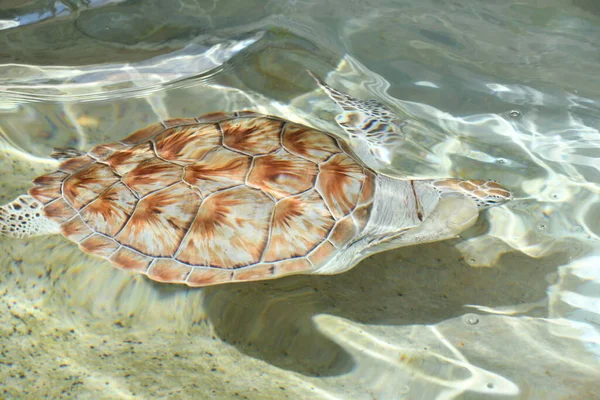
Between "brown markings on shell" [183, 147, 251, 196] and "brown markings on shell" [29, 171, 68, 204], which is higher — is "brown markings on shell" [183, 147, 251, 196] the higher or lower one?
the higher one

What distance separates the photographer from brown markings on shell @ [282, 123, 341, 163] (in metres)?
2.49

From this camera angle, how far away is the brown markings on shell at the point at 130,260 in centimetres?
233

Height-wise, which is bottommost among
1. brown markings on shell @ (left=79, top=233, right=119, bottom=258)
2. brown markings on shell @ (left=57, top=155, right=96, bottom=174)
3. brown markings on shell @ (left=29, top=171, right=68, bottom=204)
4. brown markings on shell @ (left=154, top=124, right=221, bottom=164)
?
brown markings on shell @ (left=79, top=233, right=119, bottom=258)

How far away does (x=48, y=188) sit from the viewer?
2537 mm

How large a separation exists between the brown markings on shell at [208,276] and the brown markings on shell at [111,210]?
44cm

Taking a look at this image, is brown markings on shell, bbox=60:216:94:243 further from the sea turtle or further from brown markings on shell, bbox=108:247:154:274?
brown markings on shell, bbox=108:247:154:274

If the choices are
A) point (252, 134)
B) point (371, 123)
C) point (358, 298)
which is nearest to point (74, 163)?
point (252, 134)

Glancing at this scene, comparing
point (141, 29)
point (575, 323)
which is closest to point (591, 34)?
point (575, 323)

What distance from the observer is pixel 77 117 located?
130 inches

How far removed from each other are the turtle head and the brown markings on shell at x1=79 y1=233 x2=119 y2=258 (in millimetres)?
1768

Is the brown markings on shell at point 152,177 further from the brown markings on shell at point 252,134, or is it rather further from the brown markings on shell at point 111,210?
the brown markings on shell at point 252,134

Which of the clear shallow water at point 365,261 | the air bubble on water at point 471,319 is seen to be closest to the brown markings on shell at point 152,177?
the clear shallow water at point 365,261

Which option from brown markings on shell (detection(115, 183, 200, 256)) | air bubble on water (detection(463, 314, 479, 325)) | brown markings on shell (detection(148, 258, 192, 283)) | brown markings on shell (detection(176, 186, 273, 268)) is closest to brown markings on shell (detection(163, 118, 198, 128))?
brown markings on shell (detection(115, 183, 200, 256))

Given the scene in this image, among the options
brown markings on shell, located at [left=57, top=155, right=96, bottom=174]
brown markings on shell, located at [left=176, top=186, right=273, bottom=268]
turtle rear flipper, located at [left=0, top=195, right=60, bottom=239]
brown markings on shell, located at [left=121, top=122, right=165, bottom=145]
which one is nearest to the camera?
brown markings on shell, located at [left=176, top=186, right=273, bottom=268]
